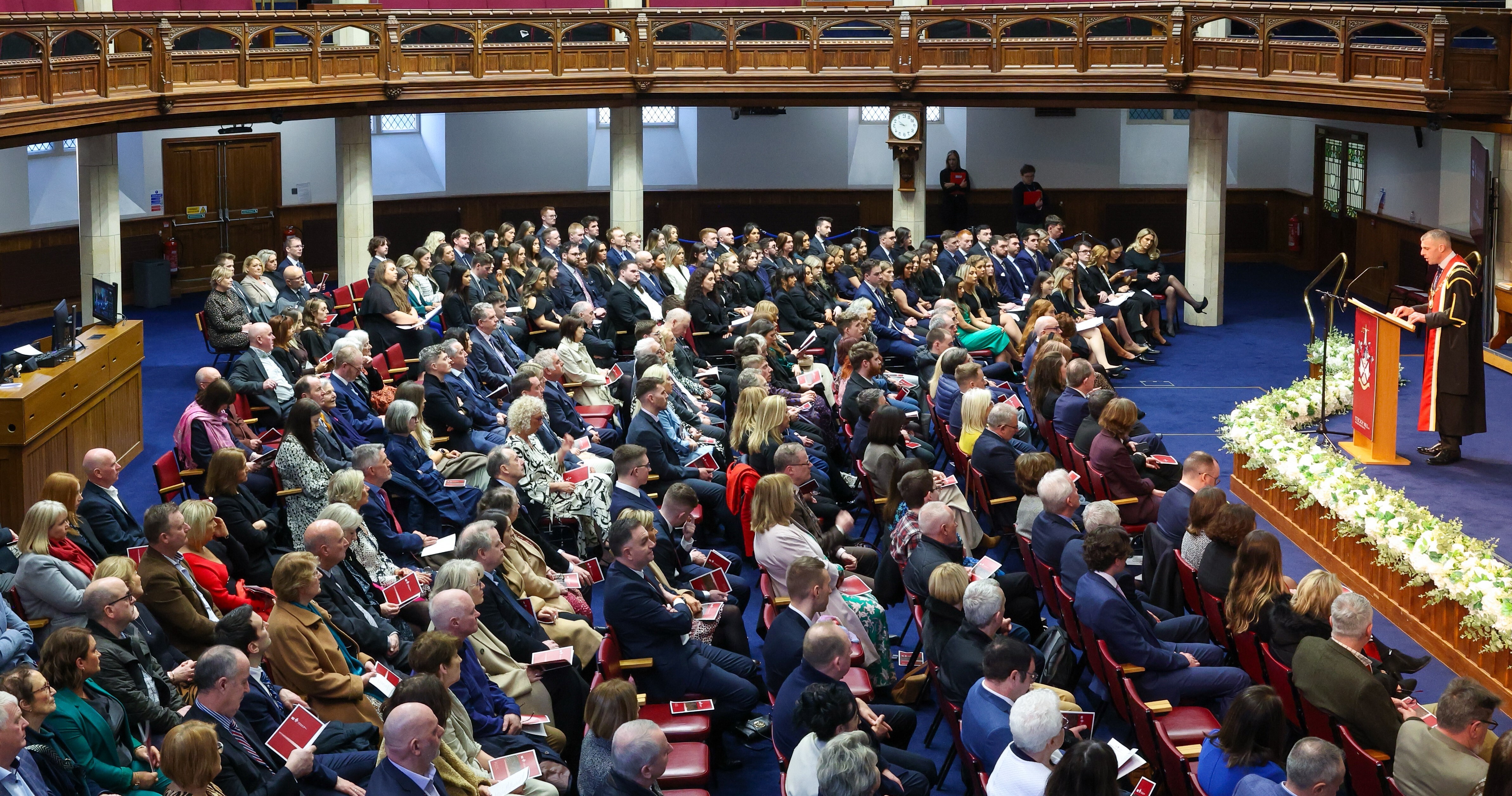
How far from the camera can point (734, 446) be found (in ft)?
29.9

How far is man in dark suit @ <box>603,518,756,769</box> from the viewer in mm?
6477

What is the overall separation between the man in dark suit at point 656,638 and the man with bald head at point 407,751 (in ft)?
5.05

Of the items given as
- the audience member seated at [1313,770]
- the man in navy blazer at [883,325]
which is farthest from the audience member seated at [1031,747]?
the man in navy blazer at [883,325]

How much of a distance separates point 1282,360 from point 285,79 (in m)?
11.1

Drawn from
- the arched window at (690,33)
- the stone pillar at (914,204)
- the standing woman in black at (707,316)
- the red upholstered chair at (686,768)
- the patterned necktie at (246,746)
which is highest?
the arched window at (690,33)

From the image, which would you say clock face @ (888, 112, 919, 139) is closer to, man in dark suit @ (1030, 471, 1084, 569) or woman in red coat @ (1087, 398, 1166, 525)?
woman in red coat @ (1087, 398, 1166, 525)

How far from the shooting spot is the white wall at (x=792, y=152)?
71.2 ft

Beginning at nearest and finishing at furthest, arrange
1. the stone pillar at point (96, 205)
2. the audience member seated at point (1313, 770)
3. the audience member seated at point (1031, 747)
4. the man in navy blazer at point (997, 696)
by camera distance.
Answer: the audience member seated at point (1313, 770) < the audience member seated at point (1031, 747) < the man in navy blazer at point (997, 696) < the stone pillar at point (96, 205)

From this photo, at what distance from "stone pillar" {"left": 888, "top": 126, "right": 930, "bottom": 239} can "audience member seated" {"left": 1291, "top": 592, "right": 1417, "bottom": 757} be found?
44.1 feet

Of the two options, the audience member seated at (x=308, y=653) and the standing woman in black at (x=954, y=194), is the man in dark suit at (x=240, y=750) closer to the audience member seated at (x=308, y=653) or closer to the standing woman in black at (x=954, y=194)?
the audience member seated at (x=308, y=653)

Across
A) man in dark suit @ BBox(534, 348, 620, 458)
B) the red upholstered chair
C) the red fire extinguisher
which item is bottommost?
the red upholstered chair

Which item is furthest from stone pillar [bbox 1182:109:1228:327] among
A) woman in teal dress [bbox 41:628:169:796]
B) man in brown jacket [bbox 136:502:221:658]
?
woman in teal dress [bbox 41:628:169:796]

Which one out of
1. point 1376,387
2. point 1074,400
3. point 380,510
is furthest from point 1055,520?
point 1376,387

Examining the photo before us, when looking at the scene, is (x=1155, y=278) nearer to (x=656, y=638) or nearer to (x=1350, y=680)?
(x=1350, y=680)
